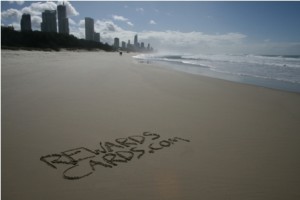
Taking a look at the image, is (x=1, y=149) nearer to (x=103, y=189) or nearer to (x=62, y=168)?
(x=62, y=168)

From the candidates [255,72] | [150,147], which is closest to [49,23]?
[255,72]

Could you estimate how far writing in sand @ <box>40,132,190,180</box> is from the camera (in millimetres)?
2945

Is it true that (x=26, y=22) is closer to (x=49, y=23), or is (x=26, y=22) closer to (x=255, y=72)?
(x=49, y=23)

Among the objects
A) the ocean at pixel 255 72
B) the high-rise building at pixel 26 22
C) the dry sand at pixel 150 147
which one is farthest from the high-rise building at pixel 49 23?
the dry sand at pixel 150 147

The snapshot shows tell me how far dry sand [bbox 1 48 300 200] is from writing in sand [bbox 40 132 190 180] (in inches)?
0.8

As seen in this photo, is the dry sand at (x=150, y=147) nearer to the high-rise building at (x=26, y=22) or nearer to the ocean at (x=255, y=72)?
the ocean at (x=255, y=72)

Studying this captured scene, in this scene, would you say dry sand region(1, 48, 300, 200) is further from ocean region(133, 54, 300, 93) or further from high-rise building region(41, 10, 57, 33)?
high-rise building region(41, 10, 57, 33)

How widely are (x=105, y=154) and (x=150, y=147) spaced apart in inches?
27.9

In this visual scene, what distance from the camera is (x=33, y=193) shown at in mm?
2496

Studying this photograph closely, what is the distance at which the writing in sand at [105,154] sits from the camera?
2945 millimetres

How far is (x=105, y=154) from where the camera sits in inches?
131

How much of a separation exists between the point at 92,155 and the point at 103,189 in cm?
75

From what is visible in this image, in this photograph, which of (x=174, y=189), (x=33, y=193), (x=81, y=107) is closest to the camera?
(x=33, y=193)

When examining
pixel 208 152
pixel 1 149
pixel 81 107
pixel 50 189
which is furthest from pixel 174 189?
pixel 81 107
